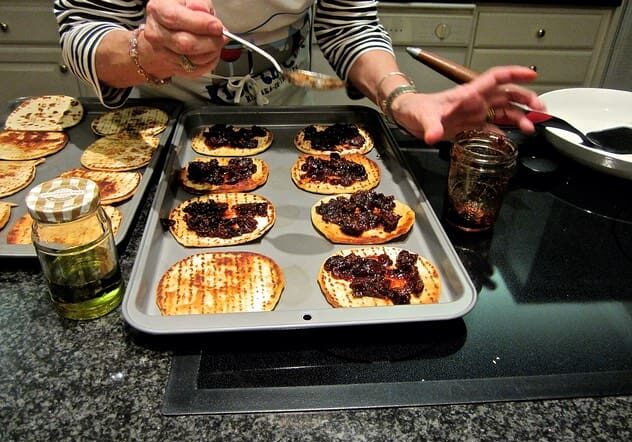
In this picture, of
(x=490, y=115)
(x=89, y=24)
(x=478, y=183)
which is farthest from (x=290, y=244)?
(x=89, y=24)

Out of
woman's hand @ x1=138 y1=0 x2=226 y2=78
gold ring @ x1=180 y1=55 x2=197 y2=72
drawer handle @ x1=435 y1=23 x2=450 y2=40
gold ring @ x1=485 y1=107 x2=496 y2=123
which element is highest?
woman's hand @ x1=138 y1=0 x2=226 y2=78

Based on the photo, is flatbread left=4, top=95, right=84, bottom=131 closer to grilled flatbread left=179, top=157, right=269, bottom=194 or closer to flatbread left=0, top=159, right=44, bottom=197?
flatbread left=0, top=159, right=44, bottom=197

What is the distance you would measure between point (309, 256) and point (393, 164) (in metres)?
0.47

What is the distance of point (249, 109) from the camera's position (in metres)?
1.68

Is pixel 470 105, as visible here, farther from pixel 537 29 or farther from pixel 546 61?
pixel 546 61

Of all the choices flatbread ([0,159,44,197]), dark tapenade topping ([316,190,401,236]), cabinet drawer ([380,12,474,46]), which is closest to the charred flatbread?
dark tapenade topping ([316,190,401,236])

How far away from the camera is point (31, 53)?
2.82 metres

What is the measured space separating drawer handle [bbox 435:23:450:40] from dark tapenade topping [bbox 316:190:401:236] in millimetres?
1753

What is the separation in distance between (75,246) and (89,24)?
0.75 meters

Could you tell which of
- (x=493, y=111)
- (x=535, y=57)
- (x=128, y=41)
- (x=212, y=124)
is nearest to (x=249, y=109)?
(x=212, y=124)

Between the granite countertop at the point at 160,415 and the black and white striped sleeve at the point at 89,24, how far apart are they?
78 cm

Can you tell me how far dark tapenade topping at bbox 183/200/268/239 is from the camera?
121cm

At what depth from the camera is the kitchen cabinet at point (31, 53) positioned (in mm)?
2688

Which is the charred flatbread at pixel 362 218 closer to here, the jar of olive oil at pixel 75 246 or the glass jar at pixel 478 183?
the glass jar at pixel 478 183
